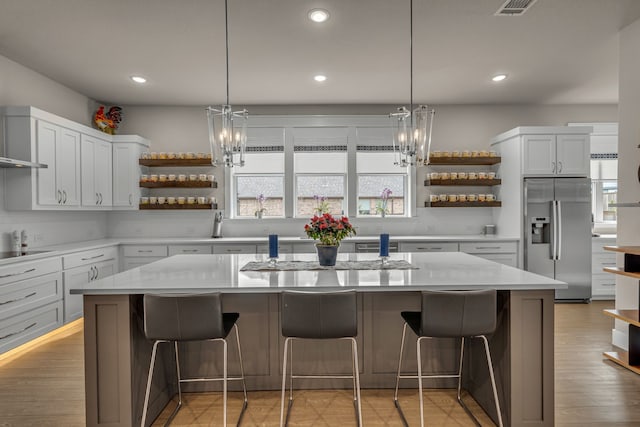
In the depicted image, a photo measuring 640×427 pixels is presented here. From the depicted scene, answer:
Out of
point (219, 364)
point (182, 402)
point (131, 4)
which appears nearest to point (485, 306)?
point (219, 364)

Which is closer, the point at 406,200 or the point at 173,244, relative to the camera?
the point at 173,244

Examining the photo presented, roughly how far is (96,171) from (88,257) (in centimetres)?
118

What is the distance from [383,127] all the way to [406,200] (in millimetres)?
1146

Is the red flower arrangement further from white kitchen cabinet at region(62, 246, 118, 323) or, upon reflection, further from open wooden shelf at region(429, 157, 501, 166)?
open wooden shelf at region(429, 157, 501, 166)

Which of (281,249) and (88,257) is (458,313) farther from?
(88,257)

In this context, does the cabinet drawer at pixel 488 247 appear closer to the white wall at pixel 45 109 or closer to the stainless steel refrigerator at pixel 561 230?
the stainless steel refrigerator at pixel 561 230

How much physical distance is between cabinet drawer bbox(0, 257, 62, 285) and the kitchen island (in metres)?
1.62

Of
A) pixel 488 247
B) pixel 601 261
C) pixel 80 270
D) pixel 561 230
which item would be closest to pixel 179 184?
pixel 80 270

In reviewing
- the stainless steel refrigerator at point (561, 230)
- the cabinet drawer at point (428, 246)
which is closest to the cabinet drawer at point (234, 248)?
the cabinet drawer at point (428, 246)

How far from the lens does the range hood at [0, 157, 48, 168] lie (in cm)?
355

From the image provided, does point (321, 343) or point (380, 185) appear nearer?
point (321, 343)

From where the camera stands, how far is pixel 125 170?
5.50m

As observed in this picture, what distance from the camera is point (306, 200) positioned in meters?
5.96

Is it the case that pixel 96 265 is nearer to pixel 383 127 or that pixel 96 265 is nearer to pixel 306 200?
pixel 306 200
